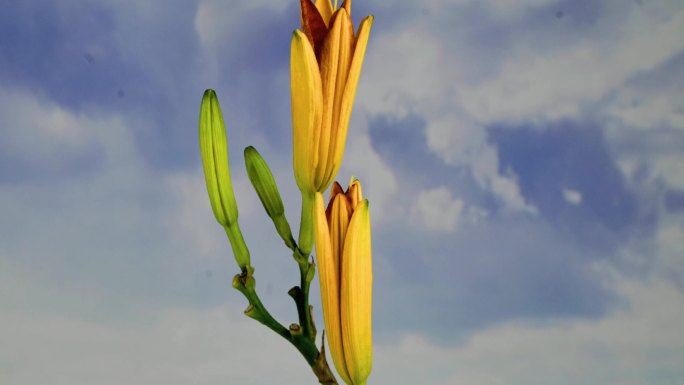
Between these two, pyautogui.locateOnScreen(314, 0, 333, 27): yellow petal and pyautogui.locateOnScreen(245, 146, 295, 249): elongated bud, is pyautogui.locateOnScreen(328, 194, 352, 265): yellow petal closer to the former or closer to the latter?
pyautogui.locateOnScreen(245, 146, 295, 249): elongated bud

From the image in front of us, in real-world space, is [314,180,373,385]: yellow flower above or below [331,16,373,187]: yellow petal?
below

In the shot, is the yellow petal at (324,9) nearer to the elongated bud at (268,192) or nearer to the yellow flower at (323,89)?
the yellow flower at (323,89)

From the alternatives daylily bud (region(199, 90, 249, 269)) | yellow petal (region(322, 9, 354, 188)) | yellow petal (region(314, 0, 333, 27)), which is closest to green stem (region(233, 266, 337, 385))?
daylily bud (region(199, 90, 249, 269))

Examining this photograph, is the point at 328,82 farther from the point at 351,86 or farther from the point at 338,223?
the point at 338,223

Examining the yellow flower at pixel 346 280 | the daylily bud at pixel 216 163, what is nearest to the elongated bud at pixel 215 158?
the daylily bud at pixel 216 163

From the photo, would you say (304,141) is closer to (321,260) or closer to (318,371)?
(321,260)

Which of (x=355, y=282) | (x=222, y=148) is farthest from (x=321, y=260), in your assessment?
(x=222, y=148)
